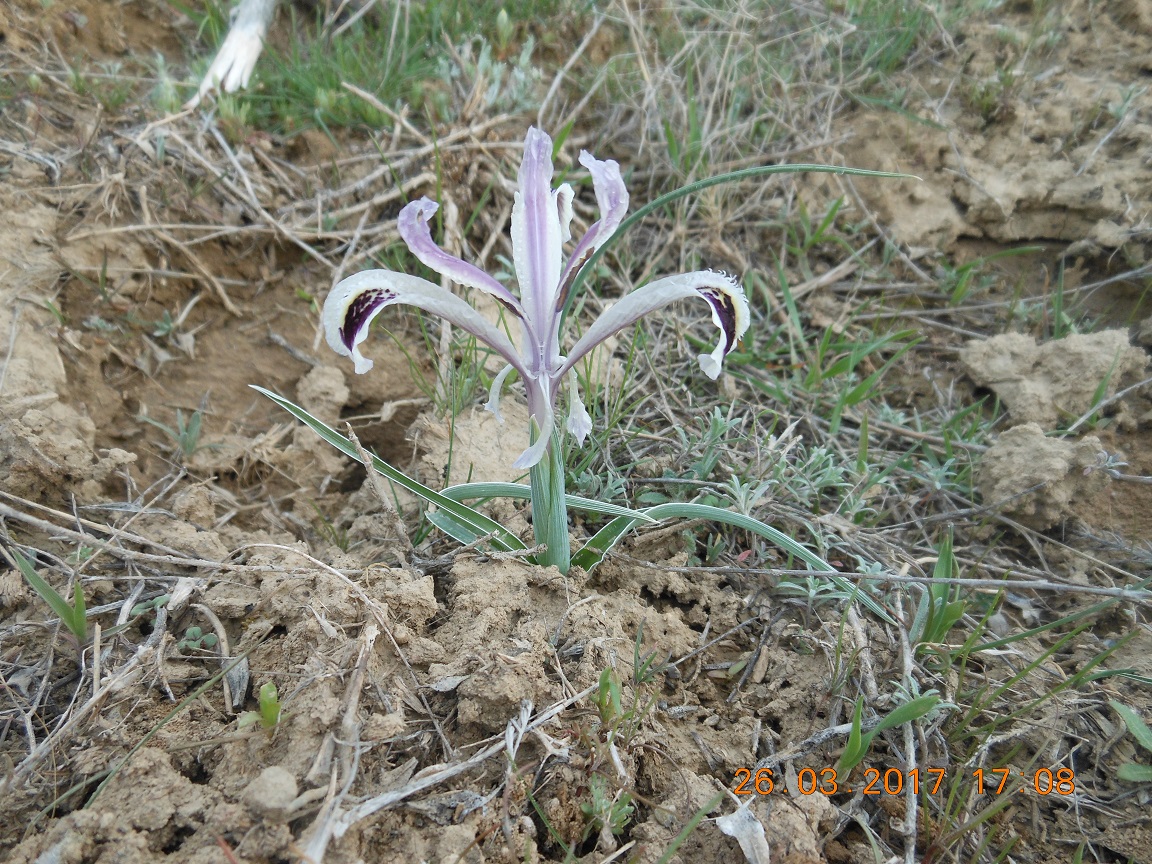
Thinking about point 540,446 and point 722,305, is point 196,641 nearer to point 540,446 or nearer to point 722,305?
point 540,446

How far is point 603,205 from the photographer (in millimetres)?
1539

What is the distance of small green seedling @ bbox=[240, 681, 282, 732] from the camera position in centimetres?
140

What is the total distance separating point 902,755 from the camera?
1674 mm

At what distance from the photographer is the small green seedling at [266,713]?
1.40 meters

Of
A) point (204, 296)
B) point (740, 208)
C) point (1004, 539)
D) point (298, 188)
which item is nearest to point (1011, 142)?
point (740, 208)

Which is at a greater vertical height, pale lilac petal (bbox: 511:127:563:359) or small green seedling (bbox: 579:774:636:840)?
pale lilac petal (bbox: 511:127:563:359)

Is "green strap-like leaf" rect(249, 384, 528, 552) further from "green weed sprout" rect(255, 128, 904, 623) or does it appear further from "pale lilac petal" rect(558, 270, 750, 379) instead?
"pale lilac petal" rect(558, 270, 750, 379)

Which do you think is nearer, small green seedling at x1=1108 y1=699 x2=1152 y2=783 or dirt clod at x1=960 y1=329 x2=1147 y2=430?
small green seedling at x1=1108 y1=699 x2=1152 y2=783

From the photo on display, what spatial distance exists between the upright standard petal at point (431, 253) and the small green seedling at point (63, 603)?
3.57 ft

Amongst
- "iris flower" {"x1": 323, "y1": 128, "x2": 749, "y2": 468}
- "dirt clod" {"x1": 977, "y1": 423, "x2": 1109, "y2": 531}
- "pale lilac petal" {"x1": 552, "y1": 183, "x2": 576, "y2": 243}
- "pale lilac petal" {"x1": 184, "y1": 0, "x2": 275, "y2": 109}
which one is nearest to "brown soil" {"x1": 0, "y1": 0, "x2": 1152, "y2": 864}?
"dirt clod" {"x1": 977, "y1": 423, "x2": 1109, "y2": 531}

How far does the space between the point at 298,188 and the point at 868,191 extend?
8.21ft

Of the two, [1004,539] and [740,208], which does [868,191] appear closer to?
[740,208]

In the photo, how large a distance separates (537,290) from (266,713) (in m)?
1.04

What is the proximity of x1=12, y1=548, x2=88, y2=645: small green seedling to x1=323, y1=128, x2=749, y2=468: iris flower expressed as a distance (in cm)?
87
